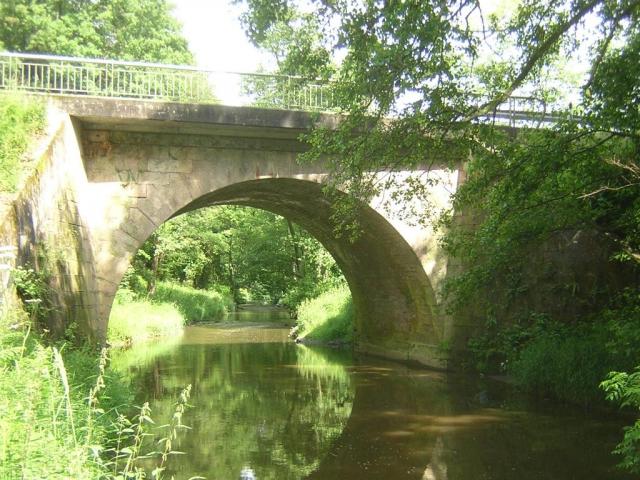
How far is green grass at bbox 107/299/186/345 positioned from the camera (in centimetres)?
1514

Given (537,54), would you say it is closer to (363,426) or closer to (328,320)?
(363,426)

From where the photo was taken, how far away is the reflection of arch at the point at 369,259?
11188 mm

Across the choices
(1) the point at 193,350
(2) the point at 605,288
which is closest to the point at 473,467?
(2) the point at 605,288

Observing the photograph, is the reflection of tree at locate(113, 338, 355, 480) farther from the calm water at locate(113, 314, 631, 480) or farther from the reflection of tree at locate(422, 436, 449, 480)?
the reflection of tree at locate(422, 436, 449, 480)

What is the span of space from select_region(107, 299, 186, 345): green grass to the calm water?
308cm

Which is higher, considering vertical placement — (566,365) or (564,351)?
(564,351)

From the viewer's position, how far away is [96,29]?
2266 cm

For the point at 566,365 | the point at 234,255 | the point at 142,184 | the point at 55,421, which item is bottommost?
the point at 566,365

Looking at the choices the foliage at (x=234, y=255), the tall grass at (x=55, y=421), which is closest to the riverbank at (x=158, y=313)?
the foliage at (x=234, y=255)

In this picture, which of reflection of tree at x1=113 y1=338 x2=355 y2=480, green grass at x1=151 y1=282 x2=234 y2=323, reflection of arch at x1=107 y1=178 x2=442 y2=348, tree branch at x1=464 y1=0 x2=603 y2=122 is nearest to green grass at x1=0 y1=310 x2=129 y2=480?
reflection of tree at x1=113 y1=338 x2=355 y2=480

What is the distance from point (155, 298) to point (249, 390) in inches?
515

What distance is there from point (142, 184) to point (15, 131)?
2099 mm

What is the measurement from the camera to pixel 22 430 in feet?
10.3

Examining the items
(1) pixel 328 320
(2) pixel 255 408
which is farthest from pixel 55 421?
(1) pixel 328 320
